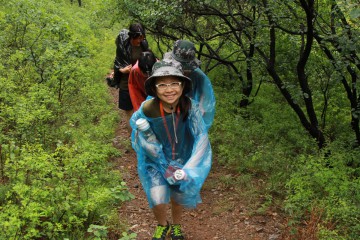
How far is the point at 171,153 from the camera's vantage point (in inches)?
147

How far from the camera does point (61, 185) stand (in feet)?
12.9

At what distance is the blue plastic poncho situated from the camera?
443cm

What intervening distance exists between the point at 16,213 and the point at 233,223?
2480 millimetres

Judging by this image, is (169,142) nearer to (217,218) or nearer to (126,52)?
(217,218)

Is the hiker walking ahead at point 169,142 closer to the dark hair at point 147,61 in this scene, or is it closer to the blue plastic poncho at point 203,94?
the blue plastic poncho at point 203,94

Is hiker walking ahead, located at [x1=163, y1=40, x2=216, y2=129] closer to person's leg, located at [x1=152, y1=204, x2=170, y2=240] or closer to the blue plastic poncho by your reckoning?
the blue plastic poncho

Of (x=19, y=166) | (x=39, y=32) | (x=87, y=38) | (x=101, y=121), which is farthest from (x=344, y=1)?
(x=87, y=38)

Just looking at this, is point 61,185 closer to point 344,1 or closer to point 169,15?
point 344,1

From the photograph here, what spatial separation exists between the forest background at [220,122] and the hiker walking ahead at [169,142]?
361mm

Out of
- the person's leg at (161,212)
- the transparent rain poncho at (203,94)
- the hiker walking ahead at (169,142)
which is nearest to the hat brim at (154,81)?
the hiker walking ahead at (169,142)

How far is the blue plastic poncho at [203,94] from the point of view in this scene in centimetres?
443

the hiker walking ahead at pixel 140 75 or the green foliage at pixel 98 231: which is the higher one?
the hiker walking ahead at pixel 140 75

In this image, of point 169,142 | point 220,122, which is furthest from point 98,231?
point 220,122

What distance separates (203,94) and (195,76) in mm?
220
